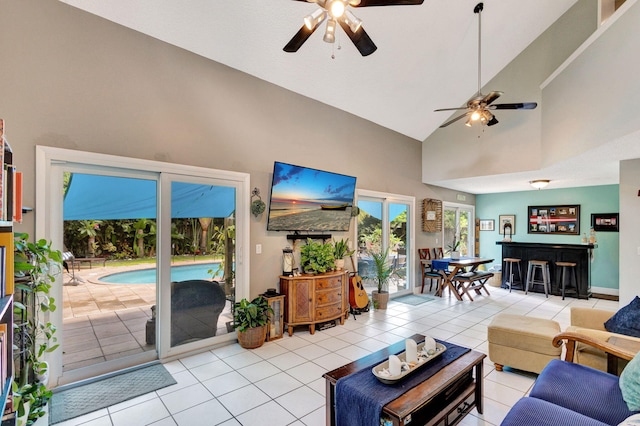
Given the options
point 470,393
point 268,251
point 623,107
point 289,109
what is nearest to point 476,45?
point 623,107

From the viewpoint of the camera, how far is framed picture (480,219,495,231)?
873 centimetres

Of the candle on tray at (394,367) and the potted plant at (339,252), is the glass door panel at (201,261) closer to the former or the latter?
the potted plant at (339,252)

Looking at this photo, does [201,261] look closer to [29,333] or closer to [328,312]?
[29,333]

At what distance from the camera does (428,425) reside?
6.17 ft

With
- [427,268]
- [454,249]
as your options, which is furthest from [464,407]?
[454,249]

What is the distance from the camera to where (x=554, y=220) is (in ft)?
25.3

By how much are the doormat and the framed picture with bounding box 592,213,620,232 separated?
8867 millimetres

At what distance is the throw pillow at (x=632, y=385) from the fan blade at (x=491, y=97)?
2.98 metres

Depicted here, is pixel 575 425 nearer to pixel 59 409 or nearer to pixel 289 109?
pixel 59 409

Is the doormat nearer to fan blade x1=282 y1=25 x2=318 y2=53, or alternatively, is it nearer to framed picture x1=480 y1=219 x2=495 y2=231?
fan blade x1=282 y1=25 x2=318 y2=53

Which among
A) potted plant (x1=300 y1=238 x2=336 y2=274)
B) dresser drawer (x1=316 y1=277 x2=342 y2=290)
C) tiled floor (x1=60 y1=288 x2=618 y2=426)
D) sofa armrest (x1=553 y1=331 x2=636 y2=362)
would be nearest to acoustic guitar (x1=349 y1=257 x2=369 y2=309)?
tiled floor (x1=60 y1=288 x2=618 y2=426)

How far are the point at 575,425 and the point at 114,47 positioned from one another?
14.9ft

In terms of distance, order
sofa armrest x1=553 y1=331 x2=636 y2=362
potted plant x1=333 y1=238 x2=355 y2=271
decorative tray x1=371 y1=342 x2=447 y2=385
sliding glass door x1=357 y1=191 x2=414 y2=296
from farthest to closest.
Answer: sliding glass door x1=357 y1=191 x2=414 y2=296 < potted plant x1=333 y1=238 x2=355 y2=271 < sofa armrest x1=553 y1=331 x2=636 y2=362 < decorative tray x1=371 y1=342 x2=447 y2=385

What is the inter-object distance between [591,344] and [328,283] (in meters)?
2.87
